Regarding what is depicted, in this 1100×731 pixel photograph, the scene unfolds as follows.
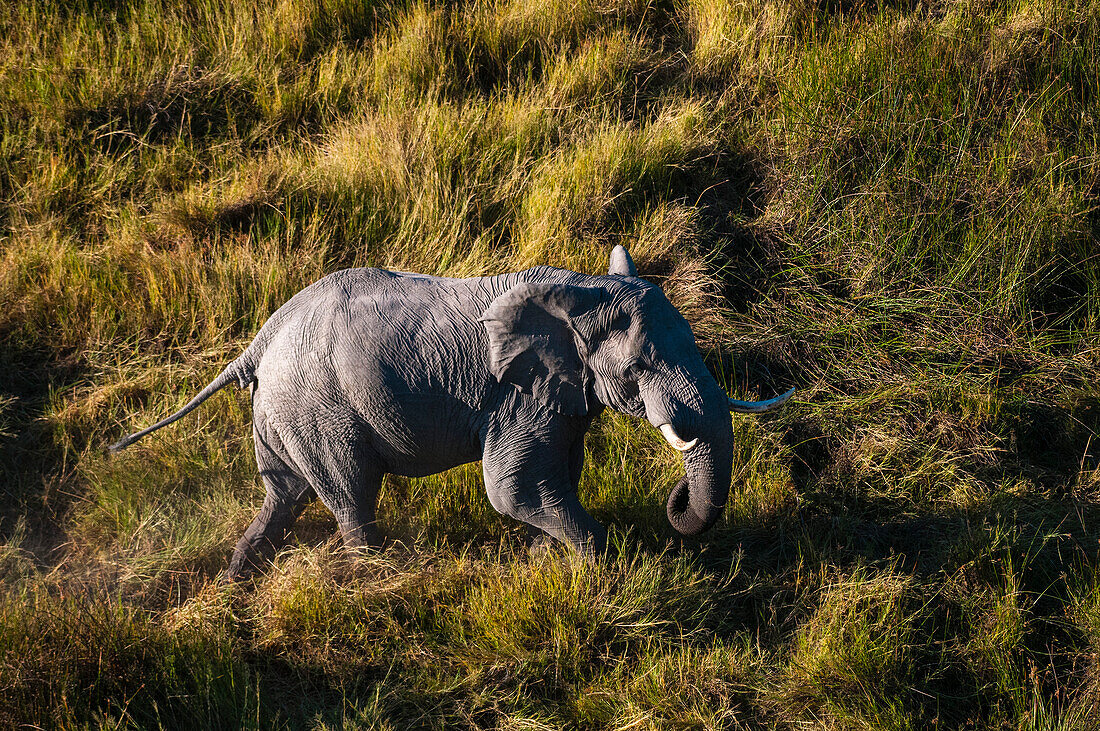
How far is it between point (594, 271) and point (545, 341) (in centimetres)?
175

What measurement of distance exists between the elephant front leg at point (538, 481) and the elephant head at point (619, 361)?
15cm

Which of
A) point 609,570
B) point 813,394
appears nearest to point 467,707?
point 609,570

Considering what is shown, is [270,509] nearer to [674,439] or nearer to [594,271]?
[674,439]

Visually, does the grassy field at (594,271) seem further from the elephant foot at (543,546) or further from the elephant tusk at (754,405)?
the elephant tusk at (754,405)

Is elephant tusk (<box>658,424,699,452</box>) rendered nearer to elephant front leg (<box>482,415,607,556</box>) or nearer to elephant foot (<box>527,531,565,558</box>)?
elephant front leg (<box>482,415,607,556</box>)

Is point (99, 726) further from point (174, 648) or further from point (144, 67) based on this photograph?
point (144, 67)

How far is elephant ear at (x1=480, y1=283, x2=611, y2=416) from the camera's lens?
10.1ft

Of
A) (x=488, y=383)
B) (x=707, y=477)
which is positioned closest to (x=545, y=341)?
(x=488, y=383)

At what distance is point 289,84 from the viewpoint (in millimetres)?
6070

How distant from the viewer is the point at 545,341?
122 inches

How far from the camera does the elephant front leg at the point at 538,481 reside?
3.17 metres

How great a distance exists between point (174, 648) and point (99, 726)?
1.17ft

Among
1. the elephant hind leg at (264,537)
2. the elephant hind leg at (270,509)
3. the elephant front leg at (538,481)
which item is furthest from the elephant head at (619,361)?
the elephant hind leg at (264,537)

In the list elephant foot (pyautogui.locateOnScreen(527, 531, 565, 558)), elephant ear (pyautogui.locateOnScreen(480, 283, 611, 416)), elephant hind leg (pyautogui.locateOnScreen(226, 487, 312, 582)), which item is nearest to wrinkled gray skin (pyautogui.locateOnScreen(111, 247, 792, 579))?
elephant ear (pyautogui.locateOnScreen(480, 283, 611, 416))
